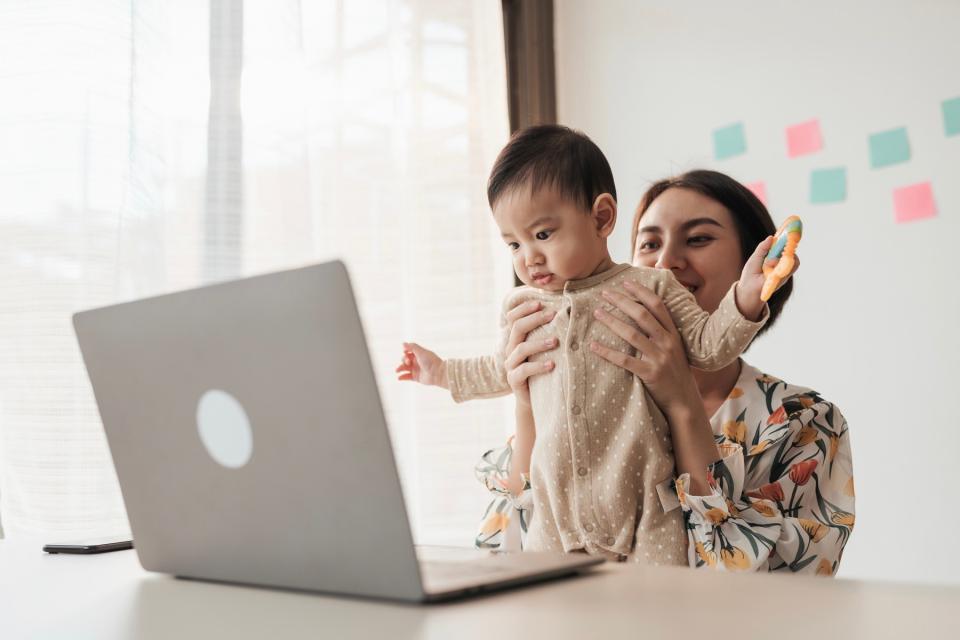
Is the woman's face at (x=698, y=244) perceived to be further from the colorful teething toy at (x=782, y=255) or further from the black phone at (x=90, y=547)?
the black phone at (x=90, y=547)

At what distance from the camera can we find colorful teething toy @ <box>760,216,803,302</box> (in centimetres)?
107

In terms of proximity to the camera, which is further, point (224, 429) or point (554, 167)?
point (554, 167)

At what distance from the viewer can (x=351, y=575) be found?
654mm

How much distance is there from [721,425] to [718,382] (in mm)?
113

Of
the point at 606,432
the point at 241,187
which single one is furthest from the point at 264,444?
the point at 241,187

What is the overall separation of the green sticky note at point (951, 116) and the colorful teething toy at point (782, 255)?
1.39 m

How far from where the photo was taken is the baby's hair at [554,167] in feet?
4.16

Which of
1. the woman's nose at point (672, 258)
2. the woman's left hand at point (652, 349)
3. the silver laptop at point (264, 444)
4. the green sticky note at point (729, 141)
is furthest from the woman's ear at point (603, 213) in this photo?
the green sticky note at point (729, 141)

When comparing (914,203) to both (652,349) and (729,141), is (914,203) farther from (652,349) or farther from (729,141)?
(652,349)

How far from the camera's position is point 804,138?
97.1 inches

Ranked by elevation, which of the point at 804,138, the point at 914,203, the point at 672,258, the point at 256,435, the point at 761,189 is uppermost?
the point at 804,138

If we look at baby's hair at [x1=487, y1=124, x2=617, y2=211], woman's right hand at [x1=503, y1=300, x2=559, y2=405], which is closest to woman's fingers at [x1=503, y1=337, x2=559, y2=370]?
woman's right hand at [x1=503, y1=300, x2=559, y2=405]

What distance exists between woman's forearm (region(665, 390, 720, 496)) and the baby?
0.02 meters

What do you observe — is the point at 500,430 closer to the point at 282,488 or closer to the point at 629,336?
the point at 629,336
